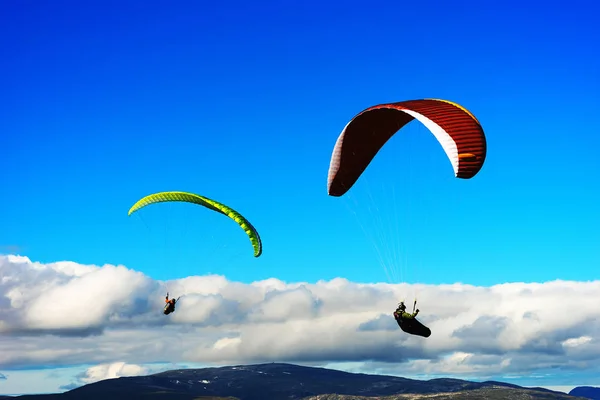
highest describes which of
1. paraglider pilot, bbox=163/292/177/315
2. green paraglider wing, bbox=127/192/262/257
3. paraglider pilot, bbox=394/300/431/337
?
green paraglider wing, bbox=127/192/262/257

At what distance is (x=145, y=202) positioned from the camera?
54.4m

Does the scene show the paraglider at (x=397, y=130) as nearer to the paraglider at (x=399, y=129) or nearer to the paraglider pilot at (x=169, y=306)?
the paraglider at (x=399, y=129)

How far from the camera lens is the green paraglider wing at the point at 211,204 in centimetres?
5350

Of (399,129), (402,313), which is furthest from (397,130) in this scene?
(402,313)

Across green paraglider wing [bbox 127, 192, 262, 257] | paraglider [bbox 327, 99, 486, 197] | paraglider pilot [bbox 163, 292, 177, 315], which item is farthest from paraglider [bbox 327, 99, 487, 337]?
paraglider pilot [bbox 163, 292, 177, 315]

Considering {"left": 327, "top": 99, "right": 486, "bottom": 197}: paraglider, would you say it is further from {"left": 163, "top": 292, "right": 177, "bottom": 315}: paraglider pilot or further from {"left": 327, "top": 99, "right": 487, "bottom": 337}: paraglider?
{"left": 163, "top": 292, "right": 177, "bottom": 315}: paraglider pilot

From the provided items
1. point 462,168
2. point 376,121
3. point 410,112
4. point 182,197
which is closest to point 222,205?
point 182,197

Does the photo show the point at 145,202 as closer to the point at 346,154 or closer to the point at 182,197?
the point at 182,197

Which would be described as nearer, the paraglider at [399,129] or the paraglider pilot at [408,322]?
the paraglider at [399,129]

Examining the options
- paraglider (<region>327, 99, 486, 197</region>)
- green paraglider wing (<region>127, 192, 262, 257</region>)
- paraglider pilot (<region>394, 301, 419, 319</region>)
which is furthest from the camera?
green paraglider wing (<region>127, 192, 262, 257</region>)

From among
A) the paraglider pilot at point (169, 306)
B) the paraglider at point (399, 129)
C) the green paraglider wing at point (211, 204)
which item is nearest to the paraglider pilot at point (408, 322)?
the paraglider at point (399, 129)

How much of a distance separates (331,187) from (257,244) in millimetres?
8453

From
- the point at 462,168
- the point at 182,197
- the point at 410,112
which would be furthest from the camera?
the point at 182,197

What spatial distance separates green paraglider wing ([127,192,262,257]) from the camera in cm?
5350
